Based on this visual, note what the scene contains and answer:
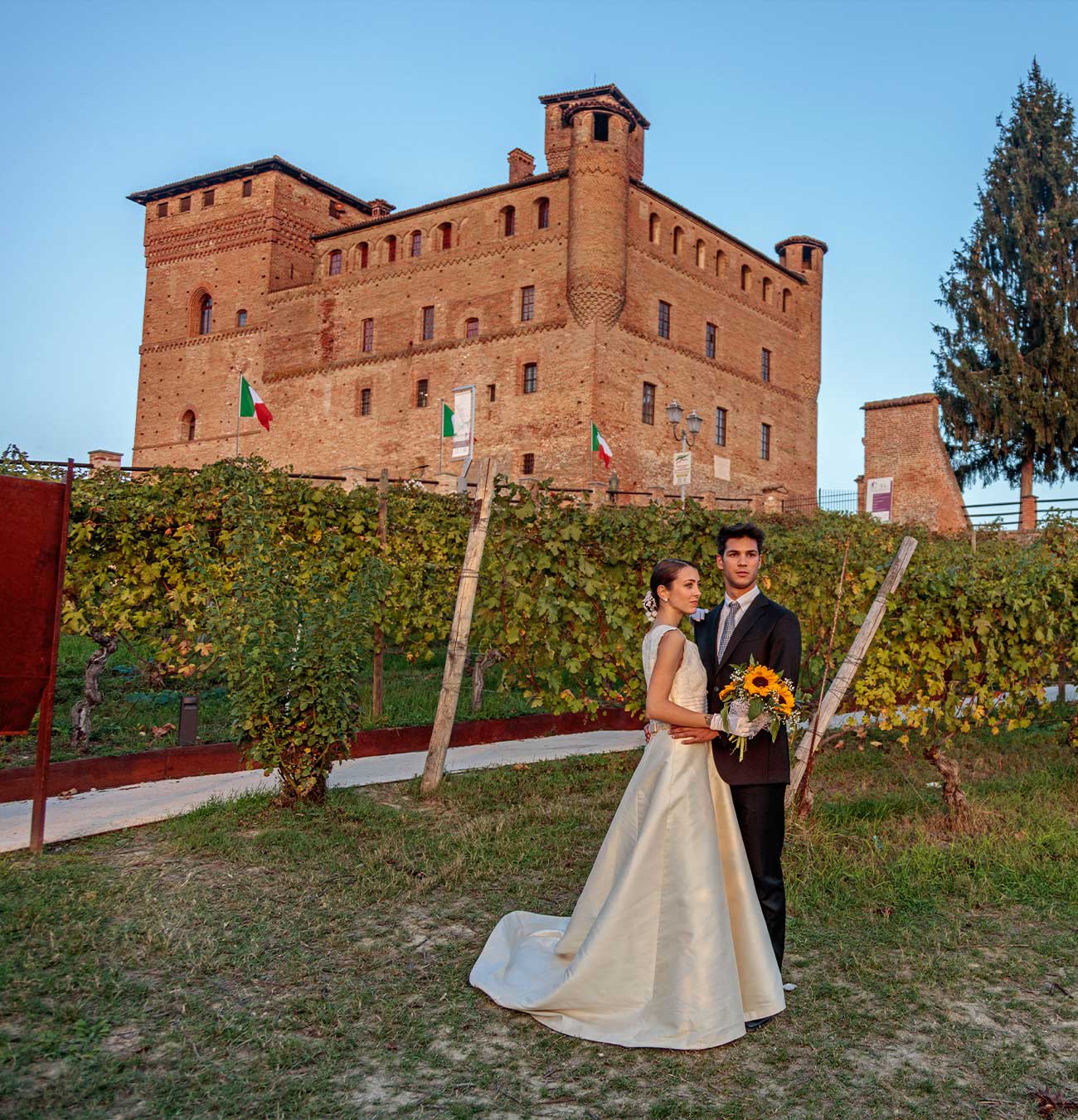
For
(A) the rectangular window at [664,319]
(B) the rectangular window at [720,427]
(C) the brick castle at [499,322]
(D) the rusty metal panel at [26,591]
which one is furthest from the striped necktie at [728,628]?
(B) the rectangular window at [720,427]

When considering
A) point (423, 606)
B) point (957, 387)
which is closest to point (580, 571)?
point (423, 606)

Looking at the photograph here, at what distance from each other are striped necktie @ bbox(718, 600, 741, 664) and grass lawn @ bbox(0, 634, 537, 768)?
3.23m

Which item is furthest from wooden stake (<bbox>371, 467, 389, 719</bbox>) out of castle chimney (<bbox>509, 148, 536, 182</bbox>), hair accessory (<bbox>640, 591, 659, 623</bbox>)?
castle chimney (<bbox>509, 148, 536, 182</bbox>)

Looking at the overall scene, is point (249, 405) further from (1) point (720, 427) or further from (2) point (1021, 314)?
(2) point (1021, 314)

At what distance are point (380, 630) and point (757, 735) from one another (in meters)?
6.90

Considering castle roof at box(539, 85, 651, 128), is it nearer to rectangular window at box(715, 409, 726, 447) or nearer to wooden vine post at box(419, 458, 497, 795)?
rectangular window at box(715, 409, 726, 447)

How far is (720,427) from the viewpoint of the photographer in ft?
117

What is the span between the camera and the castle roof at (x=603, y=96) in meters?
32.0

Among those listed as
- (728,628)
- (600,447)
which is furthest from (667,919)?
(600,447)

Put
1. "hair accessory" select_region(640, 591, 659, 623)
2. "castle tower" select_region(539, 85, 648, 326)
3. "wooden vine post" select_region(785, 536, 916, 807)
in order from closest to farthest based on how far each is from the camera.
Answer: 1. "hair accessory" select_region(640, 591, 659, 623)
2. "wooden vine post" select_region(785, 536, 916, 807)
3. "castle tower" select_region(539, 85, 648, 326)

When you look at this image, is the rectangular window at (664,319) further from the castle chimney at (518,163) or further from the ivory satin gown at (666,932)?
the ivory satin gown at (666,932)

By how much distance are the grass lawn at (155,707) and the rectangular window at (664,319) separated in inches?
903

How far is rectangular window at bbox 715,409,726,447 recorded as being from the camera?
35.5 m

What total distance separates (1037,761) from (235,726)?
21.9 feet
